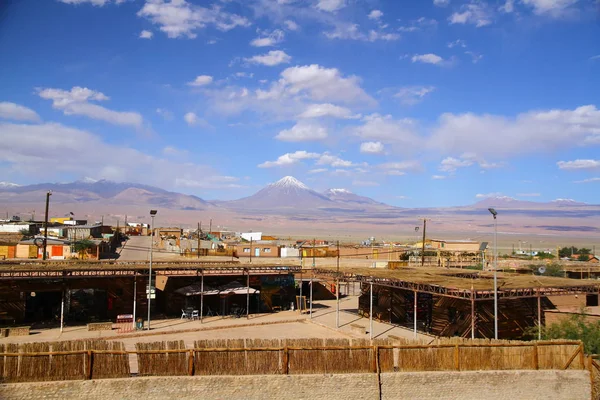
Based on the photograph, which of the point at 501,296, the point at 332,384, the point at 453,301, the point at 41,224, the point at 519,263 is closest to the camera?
the point at 332,384

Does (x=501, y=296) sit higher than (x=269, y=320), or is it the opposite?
(x=501, y=296)

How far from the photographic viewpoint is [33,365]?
1462 centimetres

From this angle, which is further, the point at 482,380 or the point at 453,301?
the point at 453,301

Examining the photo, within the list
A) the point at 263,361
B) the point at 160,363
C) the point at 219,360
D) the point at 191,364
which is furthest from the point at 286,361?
the point at 160,363

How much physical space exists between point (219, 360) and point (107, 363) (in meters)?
3.30

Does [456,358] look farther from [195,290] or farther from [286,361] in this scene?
[195,290]

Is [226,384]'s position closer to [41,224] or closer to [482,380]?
[482,380]

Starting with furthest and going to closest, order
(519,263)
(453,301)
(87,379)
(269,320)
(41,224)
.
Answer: (41,224), (519,263), (269,320), (453,301), (87,379)

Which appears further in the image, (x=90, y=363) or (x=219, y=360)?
(x=219, y=360)

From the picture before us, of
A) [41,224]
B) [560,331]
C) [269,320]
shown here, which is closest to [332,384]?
[560,331]

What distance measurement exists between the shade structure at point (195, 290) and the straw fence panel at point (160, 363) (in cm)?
1541

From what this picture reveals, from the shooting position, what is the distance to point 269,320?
31500 millimetres

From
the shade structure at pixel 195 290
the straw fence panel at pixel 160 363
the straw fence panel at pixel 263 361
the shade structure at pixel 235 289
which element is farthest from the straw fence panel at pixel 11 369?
the shade structure at pixel 235 289

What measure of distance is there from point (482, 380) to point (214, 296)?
67.1 feet
